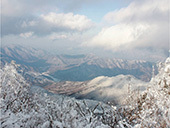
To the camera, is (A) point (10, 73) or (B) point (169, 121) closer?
(B) point (169, 121)

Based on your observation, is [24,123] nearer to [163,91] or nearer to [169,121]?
[169,121]

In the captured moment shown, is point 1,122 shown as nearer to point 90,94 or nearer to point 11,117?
point 11,117

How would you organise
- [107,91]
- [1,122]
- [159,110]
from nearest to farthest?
[1,122] < [159,110] < [107,91]

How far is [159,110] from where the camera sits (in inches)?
258

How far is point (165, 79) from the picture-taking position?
356 inches

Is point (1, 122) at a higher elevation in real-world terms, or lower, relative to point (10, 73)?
lower

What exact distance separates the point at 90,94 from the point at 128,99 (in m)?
107

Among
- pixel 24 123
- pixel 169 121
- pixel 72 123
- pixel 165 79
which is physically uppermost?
pixel 165 79

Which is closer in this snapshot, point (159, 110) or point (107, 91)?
point (159, 110)

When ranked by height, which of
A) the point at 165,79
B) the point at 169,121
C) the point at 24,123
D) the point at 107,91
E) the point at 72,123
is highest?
the point at 107,91

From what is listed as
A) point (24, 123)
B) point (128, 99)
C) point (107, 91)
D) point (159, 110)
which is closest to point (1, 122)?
point (24, 123)

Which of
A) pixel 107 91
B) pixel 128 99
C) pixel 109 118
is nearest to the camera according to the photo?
pixel 109 118

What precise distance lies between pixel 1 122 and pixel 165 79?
9.08 meters

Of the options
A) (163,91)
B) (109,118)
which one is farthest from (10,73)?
(163,91)
